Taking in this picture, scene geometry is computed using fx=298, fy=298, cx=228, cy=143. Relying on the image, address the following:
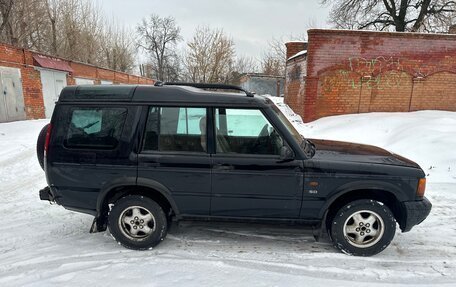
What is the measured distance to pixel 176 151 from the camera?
331 centimetres

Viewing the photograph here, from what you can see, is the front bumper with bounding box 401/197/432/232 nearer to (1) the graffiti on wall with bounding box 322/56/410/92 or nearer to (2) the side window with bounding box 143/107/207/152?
(2) the side window with bounding box 143/107/207/152

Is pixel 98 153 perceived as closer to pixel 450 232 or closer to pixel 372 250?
pixel 372 250

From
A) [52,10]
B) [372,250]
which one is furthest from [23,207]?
[52,10]

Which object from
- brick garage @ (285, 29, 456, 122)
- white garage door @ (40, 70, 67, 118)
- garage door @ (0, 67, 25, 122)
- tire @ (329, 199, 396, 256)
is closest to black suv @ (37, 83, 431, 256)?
tire @ (329, 199, 396, 256)

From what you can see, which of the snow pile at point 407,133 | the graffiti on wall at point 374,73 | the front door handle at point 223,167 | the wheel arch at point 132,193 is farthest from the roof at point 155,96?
the graffiti on wall at point 374,73

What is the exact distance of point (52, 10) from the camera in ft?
82.0

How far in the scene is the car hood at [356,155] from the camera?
10.9ft

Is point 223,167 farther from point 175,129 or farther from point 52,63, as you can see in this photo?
point 52,63

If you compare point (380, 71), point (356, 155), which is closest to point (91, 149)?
point (356, 155)

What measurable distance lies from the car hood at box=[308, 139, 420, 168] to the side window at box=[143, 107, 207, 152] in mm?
1323

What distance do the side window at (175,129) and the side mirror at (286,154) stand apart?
2.82 feet

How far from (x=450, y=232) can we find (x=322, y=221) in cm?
194

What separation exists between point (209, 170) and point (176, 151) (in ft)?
1.40

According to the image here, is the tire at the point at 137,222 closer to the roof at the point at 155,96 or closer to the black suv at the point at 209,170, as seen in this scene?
the black suv at the point at 209,170
